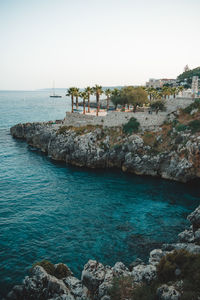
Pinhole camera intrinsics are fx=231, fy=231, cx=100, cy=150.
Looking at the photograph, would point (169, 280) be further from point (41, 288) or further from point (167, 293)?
point (41, 288)

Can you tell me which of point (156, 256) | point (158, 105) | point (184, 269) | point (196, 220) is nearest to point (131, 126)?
point (158, 105)

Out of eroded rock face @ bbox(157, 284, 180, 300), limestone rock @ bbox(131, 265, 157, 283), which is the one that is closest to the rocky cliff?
limestone rock @ bbox(131, 265, 157, 283)

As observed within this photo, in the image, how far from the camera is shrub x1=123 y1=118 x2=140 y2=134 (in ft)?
208

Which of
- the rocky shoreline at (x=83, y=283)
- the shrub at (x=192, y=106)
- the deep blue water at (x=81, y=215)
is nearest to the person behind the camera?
the rocky shoreline at (x=83, y=283)

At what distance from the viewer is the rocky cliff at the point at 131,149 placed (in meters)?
51.0

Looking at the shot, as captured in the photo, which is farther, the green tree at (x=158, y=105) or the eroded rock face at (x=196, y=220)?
the green tree at (x=158, y=105)

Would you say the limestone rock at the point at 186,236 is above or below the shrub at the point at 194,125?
below

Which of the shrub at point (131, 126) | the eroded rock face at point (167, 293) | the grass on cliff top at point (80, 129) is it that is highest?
the shrub at point (131, 126)

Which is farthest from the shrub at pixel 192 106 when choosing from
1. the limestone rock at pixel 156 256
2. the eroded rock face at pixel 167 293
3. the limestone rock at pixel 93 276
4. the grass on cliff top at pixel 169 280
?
the eroded rock face at pixel 167 293

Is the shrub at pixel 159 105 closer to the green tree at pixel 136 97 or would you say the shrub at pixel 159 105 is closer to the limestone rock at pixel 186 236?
the green tree at pixel 136 97

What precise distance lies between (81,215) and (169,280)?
20.1 m

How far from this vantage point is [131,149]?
190 feet

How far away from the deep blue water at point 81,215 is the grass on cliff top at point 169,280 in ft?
22.6

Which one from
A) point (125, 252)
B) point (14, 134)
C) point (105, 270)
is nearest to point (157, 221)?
point (125, 252)
